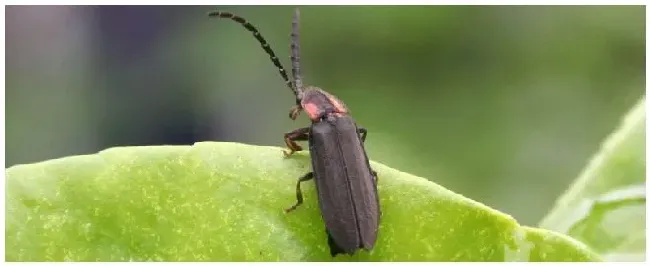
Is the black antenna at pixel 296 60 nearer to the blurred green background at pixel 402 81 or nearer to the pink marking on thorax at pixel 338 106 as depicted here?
the pink marking on thorax at pixel 338 106

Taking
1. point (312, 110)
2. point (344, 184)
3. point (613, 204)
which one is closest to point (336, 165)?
point (344, 184)

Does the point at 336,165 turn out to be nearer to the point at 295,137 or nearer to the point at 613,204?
the point at 295,137

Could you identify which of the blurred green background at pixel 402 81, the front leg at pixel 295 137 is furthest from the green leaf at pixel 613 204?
the blurred green background at pixel 402 81

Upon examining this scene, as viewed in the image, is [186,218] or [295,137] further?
[295,137]

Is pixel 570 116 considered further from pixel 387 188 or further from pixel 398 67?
pixel 387 188
